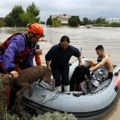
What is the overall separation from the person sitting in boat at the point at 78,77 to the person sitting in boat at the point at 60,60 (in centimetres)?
38

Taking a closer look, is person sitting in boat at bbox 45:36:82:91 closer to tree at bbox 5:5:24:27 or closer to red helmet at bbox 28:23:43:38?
red helmet at bbox 28:23:43:38

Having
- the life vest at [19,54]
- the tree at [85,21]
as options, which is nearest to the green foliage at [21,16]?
the tree at [85,21]

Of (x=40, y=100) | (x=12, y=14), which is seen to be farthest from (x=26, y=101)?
(x=12, y=14)

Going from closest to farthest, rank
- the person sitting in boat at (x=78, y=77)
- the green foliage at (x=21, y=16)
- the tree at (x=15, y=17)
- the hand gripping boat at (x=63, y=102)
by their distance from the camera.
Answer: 1. the hand gripping boat at (x=63, y=102)
2. the person sitting in boat at (x=78, y=77)
3. the green foliage at (x=21, y=16)
4. the tree at (x=15, y=17)

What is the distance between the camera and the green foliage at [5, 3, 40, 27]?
68.8 metres

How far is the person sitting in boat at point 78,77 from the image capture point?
6799mm

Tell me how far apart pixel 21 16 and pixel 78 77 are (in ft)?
215

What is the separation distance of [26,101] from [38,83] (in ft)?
1.24

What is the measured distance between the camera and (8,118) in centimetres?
434

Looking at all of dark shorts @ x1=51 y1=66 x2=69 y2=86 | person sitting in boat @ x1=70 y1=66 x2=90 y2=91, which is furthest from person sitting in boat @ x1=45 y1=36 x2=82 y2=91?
person sitting in boat @ x1=70 y1=66 x2=90 y2=91

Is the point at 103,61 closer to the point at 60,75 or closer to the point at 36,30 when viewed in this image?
the point at 60,75

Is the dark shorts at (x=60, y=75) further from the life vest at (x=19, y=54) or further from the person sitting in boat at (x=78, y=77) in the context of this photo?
the life vest at (x=19, y=54)

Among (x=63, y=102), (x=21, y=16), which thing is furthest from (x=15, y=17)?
(x=63, y=102)

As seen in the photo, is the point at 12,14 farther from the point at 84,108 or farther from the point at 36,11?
the point at 84,108
